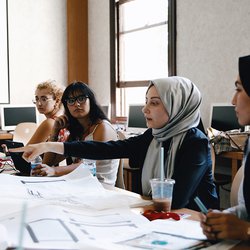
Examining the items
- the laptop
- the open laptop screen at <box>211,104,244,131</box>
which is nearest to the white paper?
the laptop

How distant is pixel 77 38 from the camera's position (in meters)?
5.73

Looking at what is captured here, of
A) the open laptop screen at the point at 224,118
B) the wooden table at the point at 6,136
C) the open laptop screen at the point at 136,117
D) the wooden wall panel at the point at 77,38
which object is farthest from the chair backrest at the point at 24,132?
the open laptop screen at the point at 224,118

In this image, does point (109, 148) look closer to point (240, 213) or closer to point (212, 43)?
point (240, 213)

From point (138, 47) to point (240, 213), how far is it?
163 inches

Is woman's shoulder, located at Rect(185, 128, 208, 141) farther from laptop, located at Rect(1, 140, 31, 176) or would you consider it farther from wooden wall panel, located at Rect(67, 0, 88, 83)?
wooden wall panel, located at Rect(67, 0, 88, 83)

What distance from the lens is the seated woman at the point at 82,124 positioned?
2031mm

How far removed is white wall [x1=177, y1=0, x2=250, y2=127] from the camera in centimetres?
356

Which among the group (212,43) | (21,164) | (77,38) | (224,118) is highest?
(77,38)

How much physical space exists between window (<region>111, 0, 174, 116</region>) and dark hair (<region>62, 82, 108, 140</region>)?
2.34 m

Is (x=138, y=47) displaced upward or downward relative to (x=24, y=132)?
upward

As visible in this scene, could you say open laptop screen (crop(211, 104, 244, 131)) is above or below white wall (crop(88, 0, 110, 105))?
below

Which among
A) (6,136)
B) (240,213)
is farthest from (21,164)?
(6,136)

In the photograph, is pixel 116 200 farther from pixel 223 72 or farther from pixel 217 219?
pixel 223 72

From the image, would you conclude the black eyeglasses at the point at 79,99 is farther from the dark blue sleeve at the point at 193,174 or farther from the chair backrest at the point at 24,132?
the chair backrest at the point at 24,132
